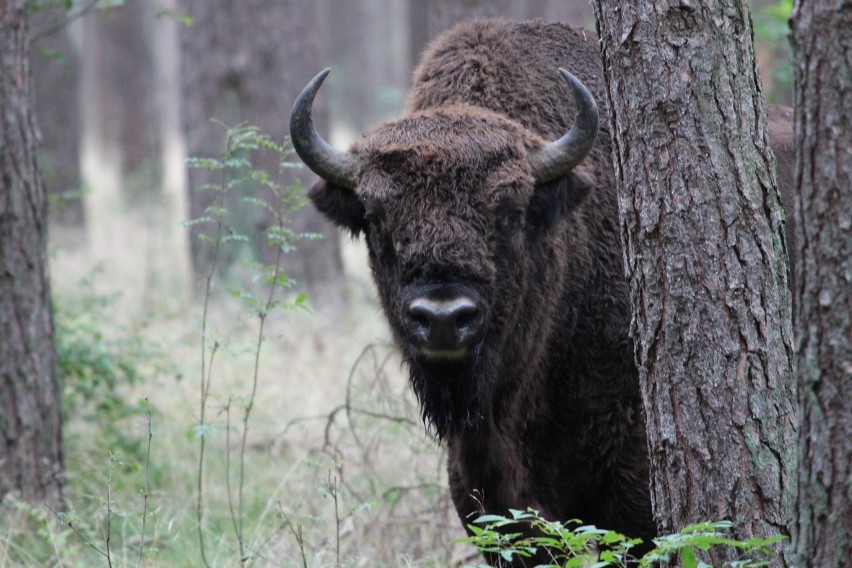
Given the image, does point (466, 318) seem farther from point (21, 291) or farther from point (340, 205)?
point (21, 291)

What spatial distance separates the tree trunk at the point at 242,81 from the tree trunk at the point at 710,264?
8.42m

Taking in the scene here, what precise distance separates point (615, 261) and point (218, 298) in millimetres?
6879

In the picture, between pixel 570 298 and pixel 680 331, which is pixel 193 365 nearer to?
pixel 570 298

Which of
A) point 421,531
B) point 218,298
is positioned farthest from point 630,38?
point 218,298

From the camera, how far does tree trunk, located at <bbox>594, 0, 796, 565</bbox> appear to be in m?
3.20

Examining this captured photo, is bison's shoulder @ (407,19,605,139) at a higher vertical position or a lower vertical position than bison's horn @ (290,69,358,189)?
higher

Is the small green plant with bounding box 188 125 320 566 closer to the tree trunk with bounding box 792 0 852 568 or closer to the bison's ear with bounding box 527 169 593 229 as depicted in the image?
the bison's ear with bounding box 527 169 593 229

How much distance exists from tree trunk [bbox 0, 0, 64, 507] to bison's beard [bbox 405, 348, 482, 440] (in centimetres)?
217

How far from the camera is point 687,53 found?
323cm

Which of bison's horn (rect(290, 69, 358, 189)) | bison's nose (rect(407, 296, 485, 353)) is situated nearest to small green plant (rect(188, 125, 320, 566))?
bison's horn (rect(290, 69, 358, 189))

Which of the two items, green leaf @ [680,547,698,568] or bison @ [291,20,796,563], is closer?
green leaf @ [680,547,698,568]

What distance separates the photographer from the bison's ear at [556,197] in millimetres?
4730

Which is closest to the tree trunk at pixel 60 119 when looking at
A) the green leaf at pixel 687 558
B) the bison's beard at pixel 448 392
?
the bison's beard at pixel 448 392

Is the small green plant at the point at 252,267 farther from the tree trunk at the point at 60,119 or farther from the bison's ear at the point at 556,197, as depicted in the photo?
the tree trunk at the point at 60,119
